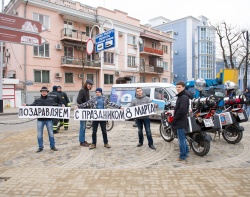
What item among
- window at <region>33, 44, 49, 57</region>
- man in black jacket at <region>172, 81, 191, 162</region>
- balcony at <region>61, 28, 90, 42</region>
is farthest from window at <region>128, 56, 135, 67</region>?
man in black jacket at <region>172, 81, 191, 162</region>

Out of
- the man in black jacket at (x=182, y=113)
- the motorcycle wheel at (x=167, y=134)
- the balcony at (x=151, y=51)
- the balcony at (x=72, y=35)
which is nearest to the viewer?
the man in black jacket at (x=182, y=113)

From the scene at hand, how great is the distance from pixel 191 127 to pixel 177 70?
50016mm

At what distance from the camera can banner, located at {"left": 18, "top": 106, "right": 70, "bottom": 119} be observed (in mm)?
6778

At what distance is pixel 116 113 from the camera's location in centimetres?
704

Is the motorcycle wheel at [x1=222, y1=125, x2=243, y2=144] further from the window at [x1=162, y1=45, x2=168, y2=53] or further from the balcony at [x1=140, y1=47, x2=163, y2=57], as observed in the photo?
the window at [x1=162, y1=45, x2=168, y2=53]

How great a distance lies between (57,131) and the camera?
9586mm

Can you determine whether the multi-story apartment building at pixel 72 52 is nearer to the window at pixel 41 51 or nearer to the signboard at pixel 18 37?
the window at pixel 41 51

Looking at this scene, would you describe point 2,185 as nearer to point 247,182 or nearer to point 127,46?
point 247,182

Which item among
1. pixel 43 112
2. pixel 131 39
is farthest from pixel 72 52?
pixel 43 112

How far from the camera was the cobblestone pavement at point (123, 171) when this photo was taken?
3.98 meters

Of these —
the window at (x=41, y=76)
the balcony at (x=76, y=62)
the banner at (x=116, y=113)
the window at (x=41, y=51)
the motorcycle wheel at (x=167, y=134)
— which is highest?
the window at (x=41, y=51)

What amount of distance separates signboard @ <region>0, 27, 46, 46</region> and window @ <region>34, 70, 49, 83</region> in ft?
26.6

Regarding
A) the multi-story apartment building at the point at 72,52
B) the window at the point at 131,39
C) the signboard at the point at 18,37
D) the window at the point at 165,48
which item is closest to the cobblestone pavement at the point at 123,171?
the signboard at the point at 18,37

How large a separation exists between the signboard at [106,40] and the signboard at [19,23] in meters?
8.84
